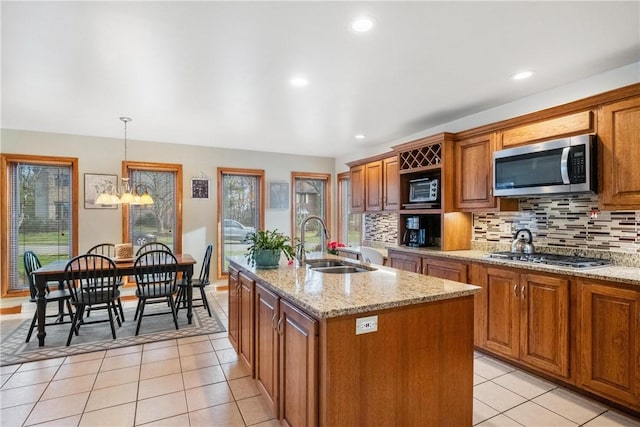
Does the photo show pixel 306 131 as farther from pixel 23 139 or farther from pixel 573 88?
pixel 23 139

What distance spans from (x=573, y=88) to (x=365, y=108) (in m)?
1.85

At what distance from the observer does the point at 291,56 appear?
2.47 metres

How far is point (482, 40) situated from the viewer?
7.34 ft

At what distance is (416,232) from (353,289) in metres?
2.57

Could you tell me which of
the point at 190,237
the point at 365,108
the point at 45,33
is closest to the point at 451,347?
the point at 365,108

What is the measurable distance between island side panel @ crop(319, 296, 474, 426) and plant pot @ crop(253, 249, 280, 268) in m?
1.12

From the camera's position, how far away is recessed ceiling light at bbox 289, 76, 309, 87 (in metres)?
2.86

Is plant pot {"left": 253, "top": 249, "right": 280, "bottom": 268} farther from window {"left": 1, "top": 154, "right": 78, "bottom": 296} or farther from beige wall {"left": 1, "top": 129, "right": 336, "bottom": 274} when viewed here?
window {"left": 1, "top": 154, "right": 78, "bottom": 296}

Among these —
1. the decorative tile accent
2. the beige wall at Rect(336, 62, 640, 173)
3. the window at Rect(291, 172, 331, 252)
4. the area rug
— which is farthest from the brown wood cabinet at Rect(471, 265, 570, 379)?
the window at Rect(291, 172, 331, 252)

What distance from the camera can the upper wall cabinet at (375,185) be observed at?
4527 mm

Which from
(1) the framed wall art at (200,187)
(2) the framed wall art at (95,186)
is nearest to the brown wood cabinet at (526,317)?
(1) the framed wall art at (200,187)

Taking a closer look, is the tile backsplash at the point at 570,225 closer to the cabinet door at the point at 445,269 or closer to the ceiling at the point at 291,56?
the cabinet door at the point at 445,269

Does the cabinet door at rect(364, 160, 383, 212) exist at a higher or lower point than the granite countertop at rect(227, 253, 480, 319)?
higher

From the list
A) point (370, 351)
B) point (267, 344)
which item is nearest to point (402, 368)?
point (370, 351)
